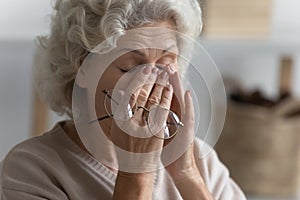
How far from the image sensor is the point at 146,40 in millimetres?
1127

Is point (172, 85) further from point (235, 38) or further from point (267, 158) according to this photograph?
point (267, 158)

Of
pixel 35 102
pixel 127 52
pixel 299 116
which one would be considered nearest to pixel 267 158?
pixel 299 116

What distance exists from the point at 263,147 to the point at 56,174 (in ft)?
3.73

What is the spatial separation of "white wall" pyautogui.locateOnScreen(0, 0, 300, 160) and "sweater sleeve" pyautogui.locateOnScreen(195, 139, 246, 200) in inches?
30.5

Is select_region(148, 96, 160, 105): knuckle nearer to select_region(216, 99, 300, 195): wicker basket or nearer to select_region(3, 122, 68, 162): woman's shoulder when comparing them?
select_region(3, 122, 68, 162): woman's shoulder

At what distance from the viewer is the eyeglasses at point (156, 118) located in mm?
1082

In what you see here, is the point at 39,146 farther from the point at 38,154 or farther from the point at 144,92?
the point at 144,92

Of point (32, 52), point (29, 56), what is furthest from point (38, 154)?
point (29, 56)

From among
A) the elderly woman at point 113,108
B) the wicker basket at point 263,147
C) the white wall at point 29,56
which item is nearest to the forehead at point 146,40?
the elderly woman at point 113,108

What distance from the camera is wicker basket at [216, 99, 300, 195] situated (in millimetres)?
2225

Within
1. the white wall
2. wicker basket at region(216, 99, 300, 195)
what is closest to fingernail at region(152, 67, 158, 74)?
the white wall

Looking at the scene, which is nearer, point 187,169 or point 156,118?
point 156,118

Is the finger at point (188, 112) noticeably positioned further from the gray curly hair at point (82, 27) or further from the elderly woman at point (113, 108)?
the gray curly hair at point (82, 27)

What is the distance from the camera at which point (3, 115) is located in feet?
7.41
